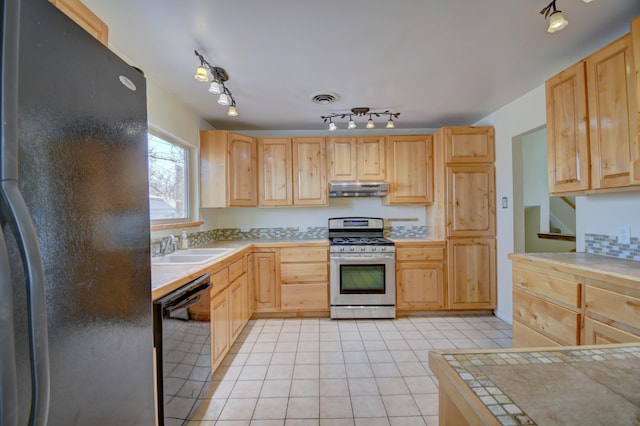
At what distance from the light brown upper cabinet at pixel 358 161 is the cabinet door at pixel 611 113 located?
199 centimetres

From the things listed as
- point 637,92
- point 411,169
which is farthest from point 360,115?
point 637,92

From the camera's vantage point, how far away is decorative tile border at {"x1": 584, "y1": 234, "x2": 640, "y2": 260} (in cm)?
175

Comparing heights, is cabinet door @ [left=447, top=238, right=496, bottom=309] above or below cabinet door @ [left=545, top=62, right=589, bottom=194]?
below

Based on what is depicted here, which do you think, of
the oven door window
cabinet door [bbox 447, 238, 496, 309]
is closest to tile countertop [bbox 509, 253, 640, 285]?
cabinet door [bbox 447, 238, 496, 309]

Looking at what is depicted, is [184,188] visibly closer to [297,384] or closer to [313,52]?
[313,52]

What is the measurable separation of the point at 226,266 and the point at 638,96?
288cm

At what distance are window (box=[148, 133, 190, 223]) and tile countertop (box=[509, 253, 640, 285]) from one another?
306 centimetres

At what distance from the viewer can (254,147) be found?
11.1 ft

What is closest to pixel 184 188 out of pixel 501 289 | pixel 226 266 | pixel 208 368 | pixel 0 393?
pixel 226 266

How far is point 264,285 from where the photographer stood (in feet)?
10.4

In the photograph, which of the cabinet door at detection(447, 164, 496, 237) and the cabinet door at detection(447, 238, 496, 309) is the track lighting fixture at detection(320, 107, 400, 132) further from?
the cabinet door at detection(447, 238, 496, 309)

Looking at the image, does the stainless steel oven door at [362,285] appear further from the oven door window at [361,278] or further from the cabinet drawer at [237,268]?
the cabinet drawer at [237,268]

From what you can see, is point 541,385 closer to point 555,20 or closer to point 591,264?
point 591,264

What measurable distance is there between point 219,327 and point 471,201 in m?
2.99
